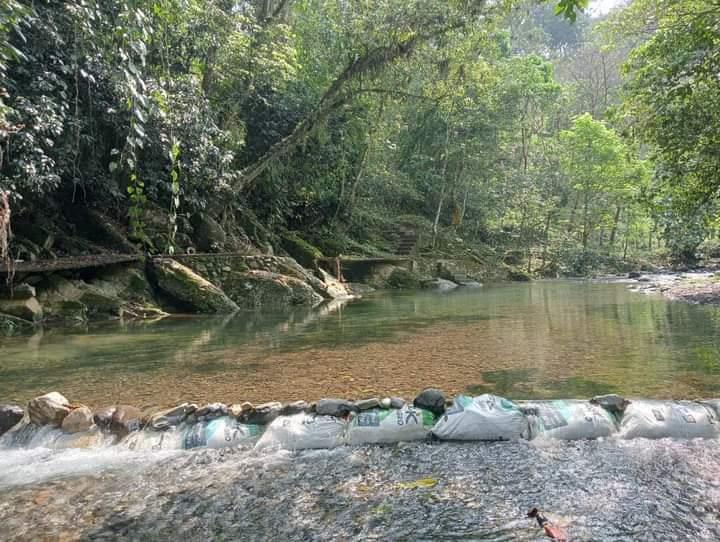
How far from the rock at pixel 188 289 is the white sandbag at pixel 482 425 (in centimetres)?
903

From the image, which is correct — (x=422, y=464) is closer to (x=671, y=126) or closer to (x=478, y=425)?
(x=478, y=425)

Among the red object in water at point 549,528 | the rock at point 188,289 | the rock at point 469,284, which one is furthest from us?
the rock at point 469,284

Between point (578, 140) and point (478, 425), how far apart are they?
28.4 m

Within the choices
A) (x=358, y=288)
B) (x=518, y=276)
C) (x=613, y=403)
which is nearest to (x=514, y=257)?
(x=518, y=276)

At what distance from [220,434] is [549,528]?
2.23 metres

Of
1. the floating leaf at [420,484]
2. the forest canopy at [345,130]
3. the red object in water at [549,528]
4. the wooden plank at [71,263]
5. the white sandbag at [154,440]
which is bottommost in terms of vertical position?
the floating leaf at [420,484]

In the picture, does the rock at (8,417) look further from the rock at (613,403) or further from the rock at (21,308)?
the rock at (21,308)

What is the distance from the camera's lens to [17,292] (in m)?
9.62

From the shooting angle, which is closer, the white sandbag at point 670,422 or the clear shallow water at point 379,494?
the clear shallow water at point 379,494

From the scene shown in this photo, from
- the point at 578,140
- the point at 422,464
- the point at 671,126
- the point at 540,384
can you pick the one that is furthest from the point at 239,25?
the point at 578,140

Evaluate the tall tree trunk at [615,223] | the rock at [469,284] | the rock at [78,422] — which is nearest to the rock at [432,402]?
the rock at [78,422]

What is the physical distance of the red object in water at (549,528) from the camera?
2240 millimetres

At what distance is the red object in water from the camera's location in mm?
2240

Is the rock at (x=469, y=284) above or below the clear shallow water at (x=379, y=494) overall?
above
